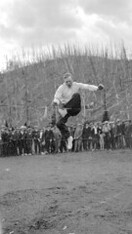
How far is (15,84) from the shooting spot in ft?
155

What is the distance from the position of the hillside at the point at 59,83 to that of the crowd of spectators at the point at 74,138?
5.28 m

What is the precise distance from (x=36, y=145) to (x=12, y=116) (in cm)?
1620

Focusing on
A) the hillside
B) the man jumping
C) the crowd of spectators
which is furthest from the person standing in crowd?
the man jumping

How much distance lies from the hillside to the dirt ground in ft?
49.8

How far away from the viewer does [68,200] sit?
987 centimetres

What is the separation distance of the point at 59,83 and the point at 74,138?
41.3 feet

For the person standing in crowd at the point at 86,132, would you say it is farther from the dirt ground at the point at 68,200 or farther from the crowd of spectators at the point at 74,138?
the dirt ground at the point at 68,200


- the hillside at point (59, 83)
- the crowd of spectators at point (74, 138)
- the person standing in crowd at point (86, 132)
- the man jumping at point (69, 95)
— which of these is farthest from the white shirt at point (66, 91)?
the hillside at point (59, 83)

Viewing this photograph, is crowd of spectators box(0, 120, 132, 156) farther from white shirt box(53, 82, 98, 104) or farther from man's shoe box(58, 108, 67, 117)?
white shirt box(53, 82, 98, 104)

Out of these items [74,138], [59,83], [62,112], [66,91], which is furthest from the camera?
[59,83]

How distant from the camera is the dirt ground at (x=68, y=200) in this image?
7.73m

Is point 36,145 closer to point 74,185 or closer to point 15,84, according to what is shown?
point 74,185

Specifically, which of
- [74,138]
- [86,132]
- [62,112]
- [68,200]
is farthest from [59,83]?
[62,112]

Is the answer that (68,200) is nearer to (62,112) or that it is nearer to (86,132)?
(62,112)
